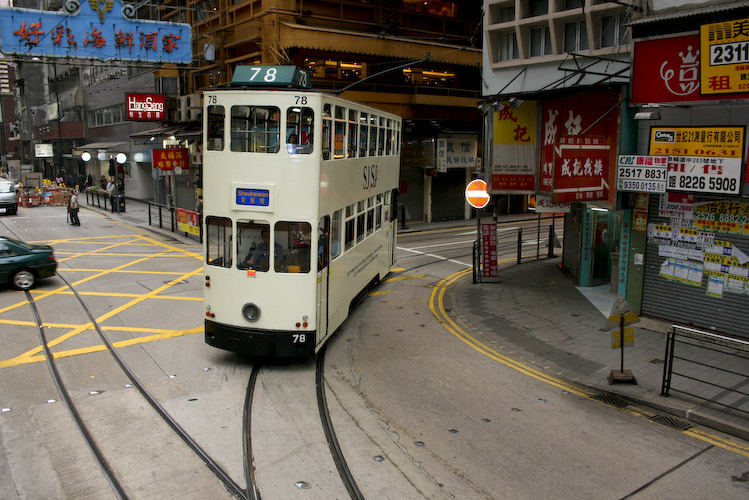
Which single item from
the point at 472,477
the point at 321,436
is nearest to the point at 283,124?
the point at 321,436

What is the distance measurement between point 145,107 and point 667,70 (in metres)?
23.7

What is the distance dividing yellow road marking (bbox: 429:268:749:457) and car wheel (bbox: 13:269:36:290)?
35.4ft

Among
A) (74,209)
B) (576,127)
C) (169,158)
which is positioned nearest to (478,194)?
(576,127)

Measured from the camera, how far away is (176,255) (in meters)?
21.5

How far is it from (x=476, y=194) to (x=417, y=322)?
519 cm

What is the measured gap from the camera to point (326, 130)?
386 inches

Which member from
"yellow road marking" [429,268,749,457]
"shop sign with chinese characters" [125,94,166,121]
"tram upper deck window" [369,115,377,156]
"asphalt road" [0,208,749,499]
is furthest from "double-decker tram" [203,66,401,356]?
"shop sign with chinese characters" [125,94,166,121]

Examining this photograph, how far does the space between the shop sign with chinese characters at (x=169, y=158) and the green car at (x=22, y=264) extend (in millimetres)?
10998

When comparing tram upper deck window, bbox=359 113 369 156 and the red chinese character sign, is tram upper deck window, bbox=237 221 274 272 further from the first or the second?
the red chinese character sign

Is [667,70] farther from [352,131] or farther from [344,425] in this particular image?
[344,425]

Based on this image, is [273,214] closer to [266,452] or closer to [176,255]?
[266,452]

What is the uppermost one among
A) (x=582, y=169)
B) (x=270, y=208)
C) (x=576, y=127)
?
(x=576, y=127)

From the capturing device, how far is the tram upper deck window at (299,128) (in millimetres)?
9289

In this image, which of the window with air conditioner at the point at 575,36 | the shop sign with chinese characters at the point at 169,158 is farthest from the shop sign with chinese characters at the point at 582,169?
the shop sign with chinese characters at the point at 169,158
